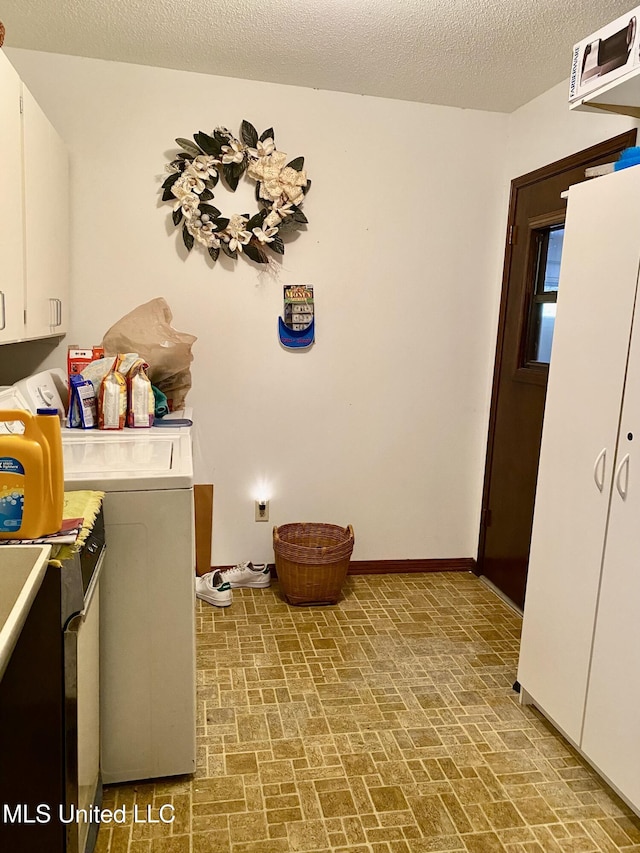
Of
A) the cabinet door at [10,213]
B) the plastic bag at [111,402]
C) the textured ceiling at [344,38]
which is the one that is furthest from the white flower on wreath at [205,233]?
the cabinet door at [10,213]

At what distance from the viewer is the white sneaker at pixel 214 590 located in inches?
119

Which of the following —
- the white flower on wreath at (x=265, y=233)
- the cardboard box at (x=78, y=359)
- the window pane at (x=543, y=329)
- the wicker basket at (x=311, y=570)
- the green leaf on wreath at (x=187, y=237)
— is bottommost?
the wicker basket at (x=311, y=570)

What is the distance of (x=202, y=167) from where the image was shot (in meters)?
2.94

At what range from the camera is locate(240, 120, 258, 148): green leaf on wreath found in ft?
9.75

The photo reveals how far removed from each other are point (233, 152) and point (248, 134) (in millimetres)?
111

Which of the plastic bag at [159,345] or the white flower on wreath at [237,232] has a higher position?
the white flower on wreath at [237,232]

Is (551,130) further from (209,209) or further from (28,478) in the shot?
(28,478)

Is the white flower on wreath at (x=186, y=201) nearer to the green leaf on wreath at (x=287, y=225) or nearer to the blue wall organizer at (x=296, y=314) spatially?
the green leaf on wreath at (x=287, y=225)

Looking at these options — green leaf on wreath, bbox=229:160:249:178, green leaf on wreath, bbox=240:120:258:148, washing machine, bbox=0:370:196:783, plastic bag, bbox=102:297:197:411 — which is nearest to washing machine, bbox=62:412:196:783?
washing machine, bbox=0:370:196:783

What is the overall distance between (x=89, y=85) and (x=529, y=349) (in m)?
2.35

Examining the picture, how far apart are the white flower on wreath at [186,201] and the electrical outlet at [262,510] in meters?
1.44

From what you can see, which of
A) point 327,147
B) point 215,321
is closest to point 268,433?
point 215,321

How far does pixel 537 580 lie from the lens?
7.36ft

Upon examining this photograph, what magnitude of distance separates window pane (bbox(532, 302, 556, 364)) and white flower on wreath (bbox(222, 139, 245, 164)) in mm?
1561
